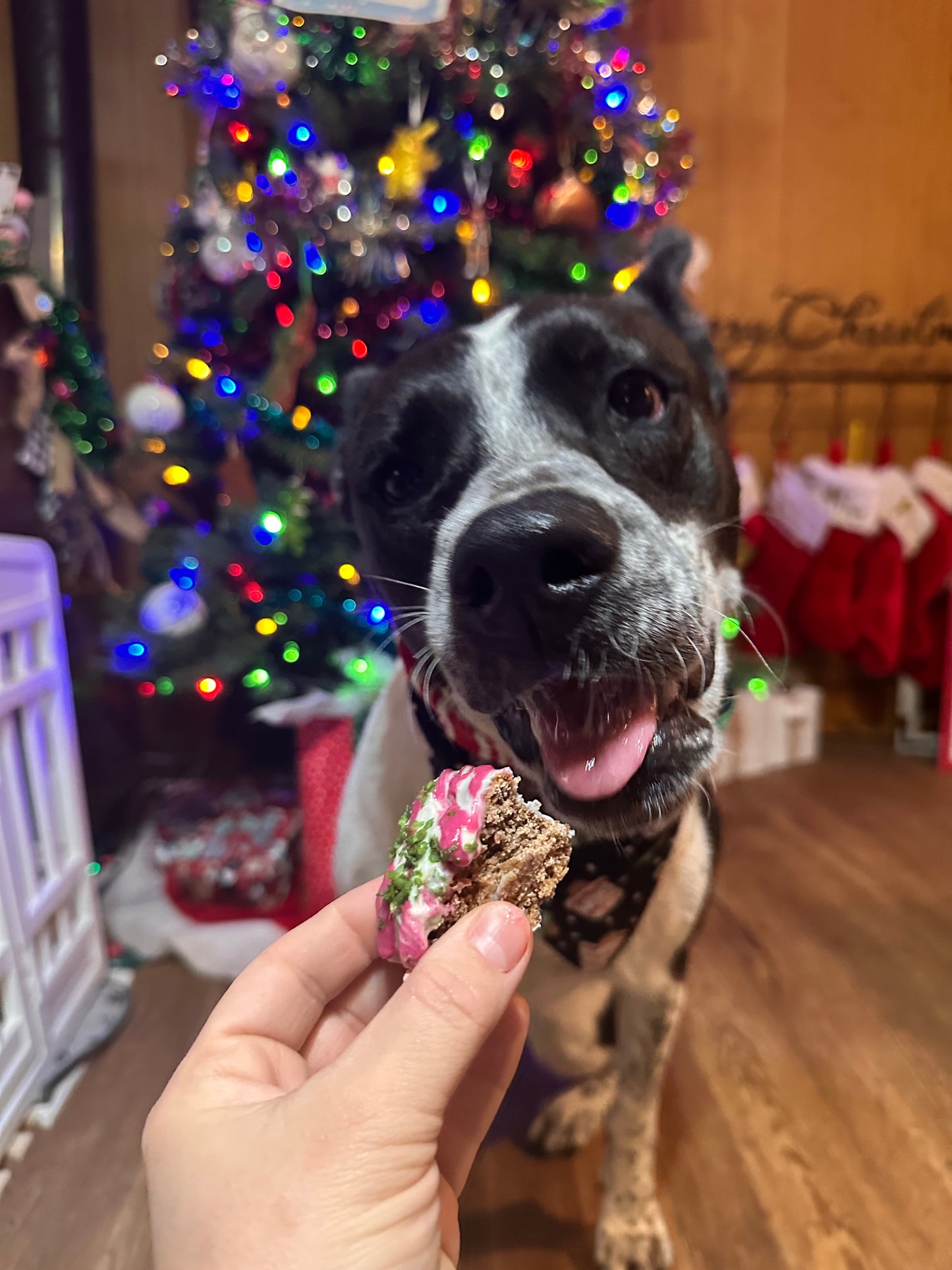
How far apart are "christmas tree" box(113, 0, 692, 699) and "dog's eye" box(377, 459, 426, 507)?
24.2 inches

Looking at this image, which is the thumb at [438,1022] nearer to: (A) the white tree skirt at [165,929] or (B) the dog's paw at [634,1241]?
(B) the dog's paw at [634,1241]

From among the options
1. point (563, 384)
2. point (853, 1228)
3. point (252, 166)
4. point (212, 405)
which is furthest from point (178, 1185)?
point (252, 166)

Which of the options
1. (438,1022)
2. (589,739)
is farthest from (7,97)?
(438,1022)

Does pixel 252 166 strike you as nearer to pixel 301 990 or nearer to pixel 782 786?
pixel 301 990

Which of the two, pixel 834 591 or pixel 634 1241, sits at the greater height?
pixel 834 591

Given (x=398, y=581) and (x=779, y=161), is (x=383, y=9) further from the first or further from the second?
(x=779, y=161)

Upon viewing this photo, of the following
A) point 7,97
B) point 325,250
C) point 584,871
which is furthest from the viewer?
point 325,250

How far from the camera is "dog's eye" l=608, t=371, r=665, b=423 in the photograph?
896mm

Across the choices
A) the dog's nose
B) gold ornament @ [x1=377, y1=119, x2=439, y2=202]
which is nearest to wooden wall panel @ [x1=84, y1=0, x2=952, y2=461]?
gold ornament @ [x1=377, y1=119, x2=439, y2=202]

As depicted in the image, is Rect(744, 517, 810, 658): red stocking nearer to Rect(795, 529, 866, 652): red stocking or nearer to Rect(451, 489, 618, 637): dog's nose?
Rect(795, 529, 866, 652): red stocking

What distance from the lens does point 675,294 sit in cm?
111

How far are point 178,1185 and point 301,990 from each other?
18cm

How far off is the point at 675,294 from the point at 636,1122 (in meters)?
1.17

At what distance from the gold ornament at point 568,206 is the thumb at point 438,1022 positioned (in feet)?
5.57
